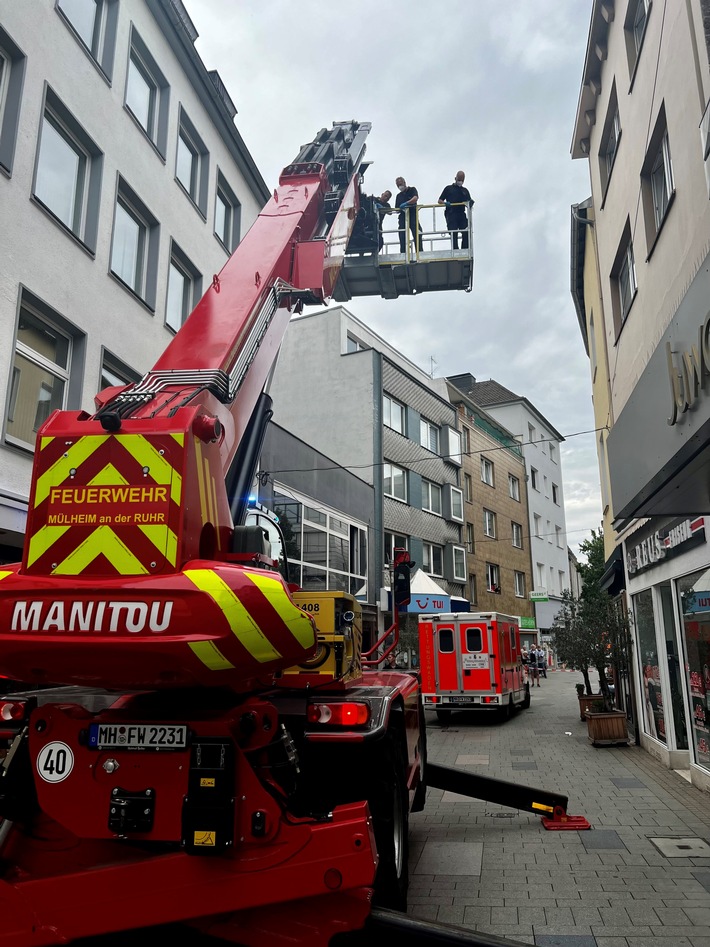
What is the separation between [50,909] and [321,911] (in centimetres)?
121

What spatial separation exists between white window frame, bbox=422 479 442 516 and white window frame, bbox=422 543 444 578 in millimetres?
1463

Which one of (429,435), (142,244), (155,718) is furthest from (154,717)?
(429,435)

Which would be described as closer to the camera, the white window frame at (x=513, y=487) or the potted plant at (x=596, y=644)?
the potted plant at (x=596, y=644)

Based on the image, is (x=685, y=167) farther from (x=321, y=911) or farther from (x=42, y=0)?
(x=42, y=0)

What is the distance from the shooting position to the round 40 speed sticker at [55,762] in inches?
138

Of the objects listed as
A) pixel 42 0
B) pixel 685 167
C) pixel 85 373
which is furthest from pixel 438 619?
pixel 42 0

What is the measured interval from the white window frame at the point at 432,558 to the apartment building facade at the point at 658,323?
15.4 meters

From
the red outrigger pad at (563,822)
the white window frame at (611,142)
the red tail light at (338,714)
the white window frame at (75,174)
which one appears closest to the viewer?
the red tail light at (338,714)

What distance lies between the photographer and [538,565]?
4566 cm

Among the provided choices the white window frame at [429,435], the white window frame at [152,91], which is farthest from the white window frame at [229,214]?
the white window frame at [429,435]

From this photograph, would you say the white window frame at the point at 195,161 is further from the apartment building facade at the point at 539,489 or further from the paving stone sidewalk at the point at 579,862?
the apartment building facade at the point at 539,489

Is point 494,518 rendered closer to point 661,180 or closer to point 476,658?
point 476,658

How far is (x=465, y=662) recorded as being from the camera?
54.2ft

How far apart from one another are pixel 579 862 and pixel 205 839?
4169mm
